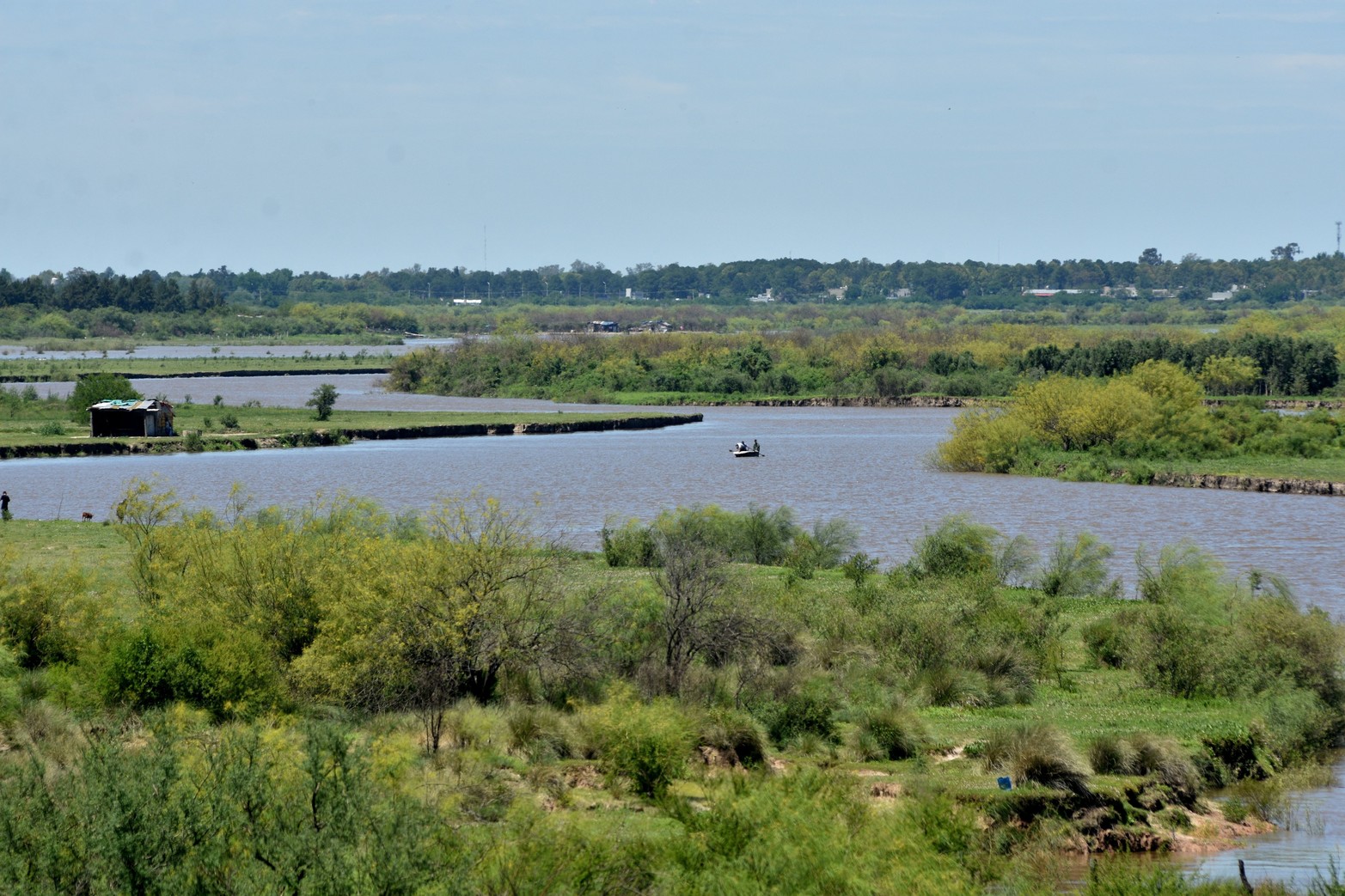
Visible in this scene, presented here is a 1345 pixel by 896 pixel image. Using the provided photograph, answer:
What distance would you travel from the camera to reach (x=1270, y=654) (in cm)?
2497

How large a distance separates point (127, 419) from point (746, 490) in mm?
33070

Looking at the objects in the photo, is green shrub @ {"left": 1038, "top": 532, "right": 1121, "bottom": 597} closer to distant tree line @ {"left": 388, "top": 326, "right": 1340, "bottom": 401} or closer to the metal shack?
the metal shack

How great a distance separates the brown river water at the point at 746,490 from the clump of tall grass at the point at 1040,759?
1448cm

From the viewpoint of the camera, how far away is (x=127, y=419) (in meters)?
76.0

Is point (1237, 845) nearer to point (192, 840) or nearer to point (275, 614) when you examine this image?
point (192, 840)

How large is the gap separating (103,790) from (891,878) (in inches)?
266

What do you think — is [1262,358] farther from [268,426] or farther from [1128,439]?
[268,426]

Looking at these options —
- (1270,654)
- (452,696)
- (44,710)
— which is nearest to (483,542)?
(452,696)

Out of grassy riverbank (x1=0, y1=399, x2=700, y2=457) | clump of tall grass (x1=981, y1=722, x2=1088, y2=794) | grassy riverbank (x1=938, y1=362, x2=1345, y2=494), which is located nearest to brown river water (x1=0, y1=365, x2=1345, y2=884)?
grassy riverbank (x1=0, y1=399, x2=700, y2=457)

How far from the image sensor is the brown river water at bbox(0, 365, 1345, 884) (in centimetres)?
4603

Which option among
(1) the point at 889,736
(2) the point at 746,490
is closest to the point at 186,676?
(1) the point at 889,736

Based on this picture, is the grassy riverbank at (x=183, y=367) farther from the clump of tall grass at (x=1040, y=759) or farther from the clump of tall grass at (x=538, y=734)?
the clump of tall grass at (x=1040, y=759)

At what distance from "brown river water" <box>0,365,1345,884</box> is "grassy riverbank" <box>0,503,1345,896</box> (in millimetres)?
6525

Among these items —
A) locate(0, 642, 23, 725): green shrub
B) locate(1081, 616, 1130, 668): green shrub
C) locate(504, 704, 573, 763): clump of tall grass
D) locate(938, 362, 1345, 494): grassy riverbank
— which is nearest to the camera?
locate(504, 704, 573, 763): clump of tall grass
